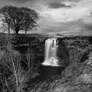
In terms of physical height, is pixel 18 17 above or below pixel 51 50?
above

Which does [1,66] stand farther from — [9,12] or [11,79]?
[9,12]

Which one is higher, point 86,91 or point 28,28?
point 28,28

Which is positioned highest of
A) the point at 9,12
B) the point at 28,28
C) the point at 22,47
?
the point at 9,12

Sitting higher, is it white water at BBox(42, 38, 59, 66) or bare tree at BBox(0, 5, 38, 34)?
bare tree at BBox(0, 5, 38, 34)

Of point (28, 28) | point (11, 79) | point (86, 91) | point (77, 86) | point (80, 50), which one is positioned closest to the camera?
point (86, 91)

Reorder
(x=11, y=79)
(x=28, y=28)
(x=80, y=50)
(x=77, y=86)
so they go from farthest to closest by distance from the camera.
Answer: (x=28, y=28)
(x=80, y=50)
(x=11, y=79)
(x=77, y=86)

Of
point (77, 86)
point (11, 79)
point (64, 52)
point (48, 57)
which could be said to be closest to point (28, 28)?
point (48, 57)

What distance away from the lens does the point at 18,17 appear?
78.0ft

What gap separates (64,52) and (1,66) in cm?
1567

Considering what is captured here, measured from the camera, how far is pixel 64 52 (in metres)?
24.4

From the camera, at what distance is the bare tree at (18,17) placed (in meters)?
22.8

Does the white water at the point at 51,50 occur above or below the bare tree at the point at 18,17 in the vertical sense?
below

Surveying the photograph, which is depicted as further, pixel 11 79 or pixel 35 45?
pixel 35 45

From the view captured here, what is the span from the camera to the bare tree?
74.7ft
